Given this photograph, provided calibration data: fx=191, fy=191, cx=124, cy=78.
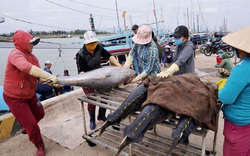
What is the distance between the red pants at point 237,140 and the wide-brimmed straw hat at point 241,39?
730mm

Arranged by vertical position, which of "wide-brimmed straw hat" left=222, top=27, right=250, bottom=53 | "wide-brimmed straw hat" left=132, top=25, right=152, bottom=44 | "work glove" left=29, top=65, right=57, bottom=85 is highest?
"wide-brimmed straw hat" left=132, top=25, right=152, bottom=44

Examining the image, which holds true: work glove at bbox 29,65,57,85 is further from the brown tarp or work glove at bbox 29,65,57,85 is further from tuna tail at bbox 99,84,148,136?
the brown tarp

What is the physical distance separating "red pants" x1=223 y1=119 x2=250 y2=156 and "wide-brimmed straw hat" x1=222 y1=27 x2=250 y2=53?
730 millimetres

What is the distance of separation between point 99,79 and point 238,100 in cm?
Result: 183

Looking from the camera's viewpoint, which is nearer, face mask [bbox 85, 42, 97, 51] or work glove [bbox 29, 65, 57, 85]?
work glove [bbox 29, 65, 57, 85]

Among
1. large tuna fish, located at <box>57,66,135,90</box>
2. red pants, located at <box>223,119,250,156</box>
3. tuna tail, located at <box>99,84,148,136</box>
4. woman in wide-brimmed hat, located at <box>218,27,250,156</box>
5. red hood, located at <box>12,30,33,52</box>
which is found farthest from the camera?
large tuna fish, located at <box>57,66,135,90</box>

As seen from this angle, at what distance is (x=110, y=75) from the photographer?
9.64 feet

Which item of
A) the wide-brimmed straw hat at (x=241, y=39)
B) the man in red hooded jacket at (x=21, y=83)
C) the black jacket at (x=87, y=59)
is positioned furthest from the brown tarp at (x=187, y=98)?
the man in red hooded jacket at (x=21, y=83)

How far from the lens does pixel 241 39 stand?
1.68m

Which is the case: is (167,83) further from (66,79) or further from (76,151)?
(76,151)

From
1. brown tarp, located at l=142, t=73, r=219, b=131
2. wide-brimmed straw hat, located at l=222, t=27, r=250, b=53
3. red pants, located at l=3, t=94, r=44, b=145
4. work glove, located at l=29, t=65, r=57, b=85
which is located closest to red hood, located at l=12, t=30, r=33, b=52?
work glove, located at l=29, t=65, r=57, b=85

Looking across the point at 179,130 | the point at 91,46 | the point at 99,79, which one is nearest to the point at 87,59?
the point at 91,46

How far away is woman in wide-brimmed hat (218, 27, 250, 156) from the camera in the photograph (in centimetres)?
157

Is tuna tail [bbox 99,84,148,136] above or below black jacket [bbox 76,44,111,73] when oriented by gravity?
below
